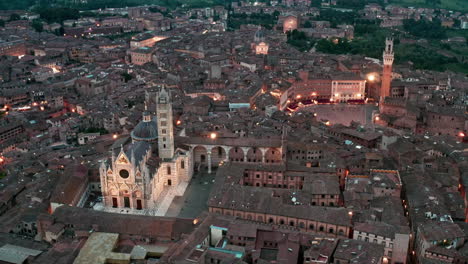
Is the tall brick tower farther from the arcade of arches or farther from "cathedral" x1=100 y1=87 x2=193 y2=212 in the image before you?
"cathedral" x1=100 y1=87 x2=193 y2=212

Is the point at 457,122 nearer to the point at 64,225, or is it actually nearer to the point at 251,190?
the point at 251,190

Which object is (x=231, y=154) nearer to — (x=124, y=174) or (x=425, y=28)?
(x=124, y=174)

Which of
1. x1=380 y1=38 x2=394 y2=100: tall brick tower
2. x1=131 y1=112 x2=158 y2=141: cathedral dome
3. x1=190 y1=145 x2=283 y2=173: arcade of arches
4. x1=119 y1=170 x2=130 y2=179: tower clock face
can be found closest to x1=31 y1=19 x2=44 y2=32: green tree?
x1=380 y1=38 x2=394 y2=100: tall brick tower

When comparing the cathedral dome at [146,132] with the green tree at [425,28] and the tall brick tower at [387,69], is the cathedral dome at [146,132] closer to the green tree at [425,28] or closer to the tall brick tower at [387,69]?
the tall brick tower at [387,69]

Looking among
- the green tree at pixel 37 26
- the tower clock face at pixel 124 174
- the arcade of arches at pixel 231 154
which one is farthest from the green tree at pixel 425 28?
the tower clock face at pixel 124 174

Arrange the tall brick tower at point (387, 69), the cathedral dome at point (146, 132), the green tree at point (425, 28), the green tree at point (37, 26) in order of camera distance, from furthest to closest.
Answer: the green tree at point (37, 26), the green tree at point (425, 28), the tall brick tower at point (387, 69), the cathedral dome at point (146, 132)

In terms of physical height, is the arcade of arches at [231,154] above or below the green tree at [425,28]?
below

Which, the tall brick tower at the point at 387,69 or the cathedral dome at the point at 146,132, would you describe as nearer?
the cathedral dome at the point at 146,132
